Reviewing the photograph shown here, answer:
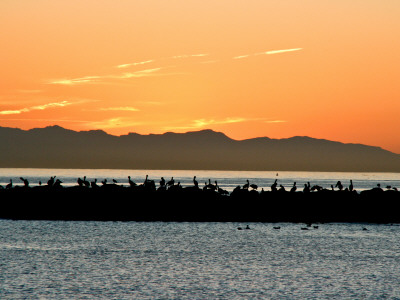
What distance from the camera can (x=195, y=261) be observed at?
3475 cm

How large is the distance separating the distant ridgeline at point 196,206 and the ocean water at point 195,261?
144 inches

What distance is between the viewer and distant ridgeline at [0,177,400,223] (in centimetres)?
5753

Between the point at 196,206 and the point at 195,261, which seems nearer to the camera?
the point at 195,261

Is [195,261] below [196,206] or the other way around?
below

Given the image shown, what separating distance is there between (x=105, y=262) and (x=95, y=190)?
27091 mm

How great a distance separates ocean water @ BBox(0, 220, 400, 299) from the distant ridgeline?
12.0 feet

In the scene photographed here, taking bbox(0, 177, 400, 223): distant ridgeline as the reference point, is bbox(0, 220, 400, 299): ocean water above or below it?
below

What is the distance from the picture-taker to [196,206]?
58.3m

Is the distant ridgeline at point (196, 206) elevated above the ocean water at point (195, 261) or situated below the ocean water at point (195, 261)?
above

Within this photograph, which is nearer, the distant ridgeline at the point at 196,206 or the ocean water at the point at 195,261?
the ocean water at the point at 195,261

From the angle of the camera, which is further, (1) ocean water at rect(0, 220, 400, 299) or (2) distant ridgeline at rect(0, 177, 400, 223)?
(2) distant ridgeline at rect(0, 177, 400, 223)

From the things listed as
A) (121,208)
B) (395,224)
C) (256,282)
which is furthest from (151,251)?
(395,224)

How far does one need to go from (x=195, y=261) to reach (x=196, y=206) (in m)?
23.5

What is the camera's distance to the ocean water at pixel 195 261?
87.2 feet
